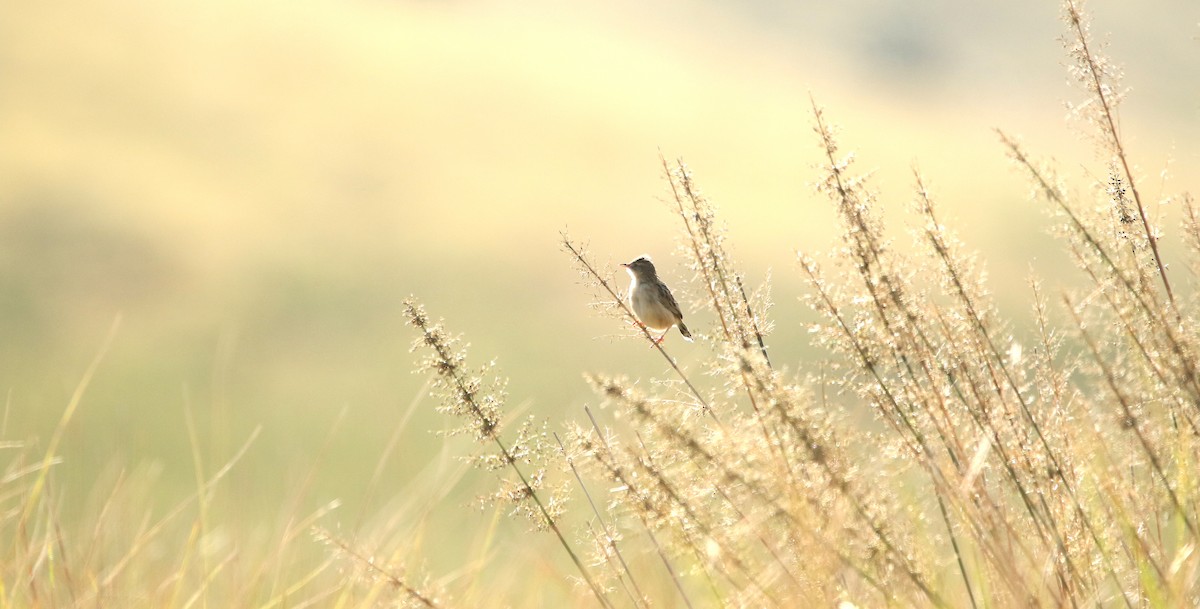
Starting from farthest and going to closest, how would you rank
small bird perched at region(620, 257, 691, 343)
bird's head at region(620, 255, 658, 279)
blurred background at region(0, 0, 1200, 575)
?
blurred background at region(0, 0, 1200, 575), bird's head at region(620, 255, 658, 279), small bird perched at region(620, 257, 691, 343)

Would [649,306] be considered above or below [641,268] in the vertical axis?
below

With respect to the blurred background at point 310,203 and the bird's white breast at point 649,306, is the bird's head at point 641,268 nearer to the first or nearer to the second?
the bird's white breast at point 649,306

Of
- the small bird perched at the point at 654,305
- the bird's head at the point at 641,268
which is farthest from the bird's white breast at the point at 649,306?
the bird's head at the point at 641,268

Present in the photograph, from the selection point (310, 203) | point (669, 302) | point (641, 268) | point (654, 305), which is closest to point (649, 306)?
point (654, 305)

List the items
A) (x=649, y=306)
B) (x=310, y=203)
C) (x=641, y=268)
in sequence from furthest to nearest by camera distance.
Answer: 1. (x=310, y=203)
2. (x=641, y=268)
3. (x=649, y=306)

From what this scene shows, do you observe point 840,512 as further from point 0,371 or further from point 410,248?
point 410,248

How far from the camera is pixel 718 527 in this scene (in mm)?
2139

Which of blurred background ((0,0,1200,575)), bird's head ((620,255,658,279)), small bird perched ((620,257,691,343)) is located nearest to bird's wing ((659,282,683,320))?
small bird perched ((620,257,691,343))

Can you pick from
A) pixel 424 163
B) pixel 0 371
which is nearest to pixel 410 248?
pixel 424 163

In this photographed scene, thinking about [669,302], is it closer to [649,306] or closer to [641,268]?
[649,306]

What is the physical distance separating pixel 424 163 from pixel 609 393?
17953cm

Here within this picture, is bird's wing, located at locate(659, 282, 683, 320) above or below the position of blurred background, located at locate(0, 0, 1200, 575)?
below

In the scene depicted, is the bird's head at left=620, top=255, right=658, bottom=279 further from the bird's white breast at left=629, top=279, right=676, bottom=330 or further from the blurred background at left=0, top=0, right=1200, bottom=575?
the blurred background at left=0, top=0, right=1200, bottom=575

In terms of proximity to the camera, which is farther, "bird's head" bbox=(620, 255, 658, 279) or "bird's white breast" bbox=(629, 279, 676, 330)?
"bird's head" bbox=(620, 255, 658, 279)
